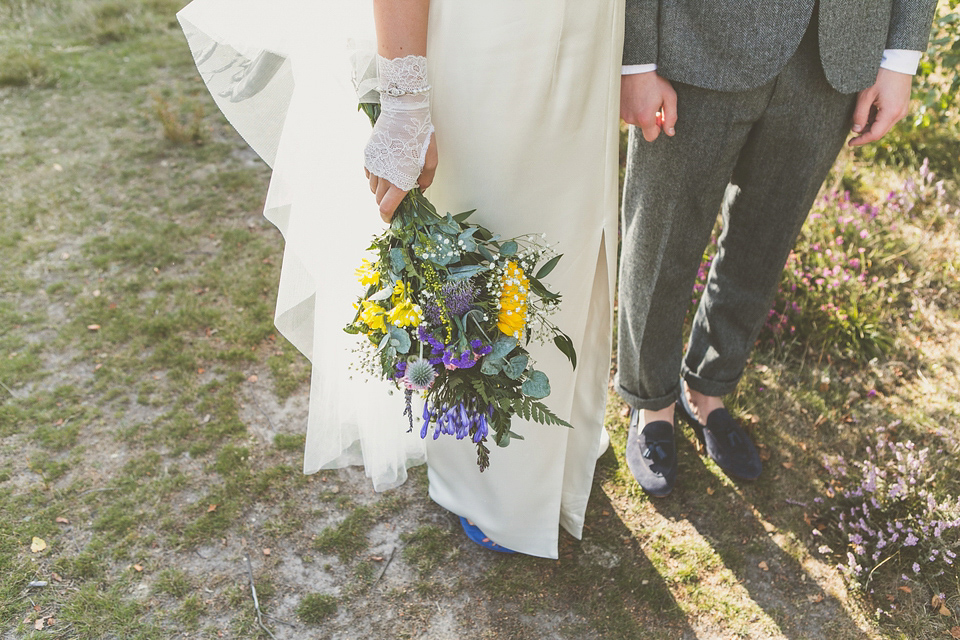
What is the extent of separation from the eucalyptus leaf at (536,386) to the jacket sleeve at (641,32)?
77 cm

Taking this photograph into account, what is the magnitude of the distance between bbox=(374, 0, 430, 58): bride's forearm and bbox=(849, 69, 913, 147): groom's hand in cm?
110

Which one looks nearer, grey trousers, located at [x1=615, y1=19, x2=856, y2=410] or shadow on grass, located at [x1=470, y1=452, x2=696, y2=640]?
grey trousers, located at [x1=615, y1=19, x2=856, y2=410]

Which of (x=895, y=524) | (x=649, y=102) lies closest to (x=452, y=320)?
(x=649, y=102)

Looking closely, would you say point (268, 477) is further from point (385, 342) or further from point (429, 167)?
point (429, 167)

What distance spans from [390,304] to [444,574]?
103 centimetres

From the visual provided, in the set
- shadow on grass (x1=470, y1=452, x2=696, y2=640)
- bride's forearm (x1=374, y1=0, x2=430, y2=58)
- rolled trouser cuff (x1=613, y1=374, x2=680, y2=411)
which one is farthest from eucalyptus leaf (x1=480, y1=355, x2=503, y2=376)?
rolled trouser cuff (x1=613, y1=374, x2=680, y2=411)

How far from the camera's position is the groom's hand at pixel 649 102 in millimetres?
1560

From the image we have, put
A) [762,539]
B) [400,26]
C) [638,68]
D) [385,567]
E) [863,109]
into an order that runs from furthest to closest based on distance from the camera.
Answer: [762,539] < [385,567] < [863,109] < [638,68] < [400,26]

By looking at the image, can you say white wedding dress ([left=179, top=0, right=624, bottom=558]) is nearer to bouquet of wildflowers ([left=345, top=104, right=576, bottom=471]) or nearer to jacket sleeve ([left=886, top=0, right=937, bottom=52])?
bouquet of wildflowers ([left=345, top=104, right=576, bottom=471])

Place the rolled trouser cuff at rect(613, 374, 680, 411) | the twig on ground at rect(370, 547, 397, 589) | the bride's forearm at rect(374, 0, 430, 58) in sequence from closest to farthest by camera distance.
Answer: the bride's forearm at rect(374, 0, 430, 58) < the twig on ground at rect(370, 547, 397, 589) < the rolled trouser cuff at rect(613, 374, 680, 411)

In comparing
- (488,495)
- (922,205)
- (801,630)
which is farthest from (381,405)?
(922,205)

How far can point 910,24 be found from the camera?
1556 millimetres

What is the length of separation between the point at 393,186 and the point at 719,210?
1035 mm

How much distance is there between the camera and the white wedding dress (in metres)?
1.37
